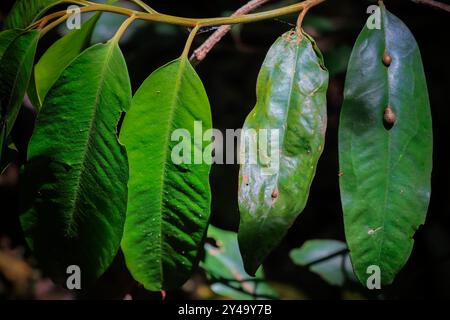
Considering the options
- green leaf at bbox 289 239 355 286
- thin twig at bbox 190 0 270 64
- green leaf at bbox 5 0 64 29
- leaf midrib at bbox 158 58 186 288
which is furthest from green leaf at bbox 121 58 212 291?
green leaf at bbox 289 239 355 286

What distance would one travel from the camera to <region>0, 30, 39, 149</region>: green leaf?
75 cm

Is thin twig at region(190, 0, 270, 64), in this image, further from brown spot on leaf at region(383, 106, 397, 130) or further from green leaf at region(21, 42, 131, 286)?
brown spot on leaf at region(383, 106, 397, 130)

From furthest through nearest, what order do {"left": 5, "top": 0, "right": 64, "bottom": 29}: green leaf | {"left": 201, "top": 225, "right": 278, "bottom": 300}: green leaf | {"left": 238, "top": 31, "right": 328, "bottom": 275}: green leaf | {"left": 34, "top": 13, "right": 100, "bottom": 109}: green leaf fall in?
1. {"left": 201, "top": 225, "right": 278, "bottom": 300}: green leaf
2. {"left": 34, "top": 13, "right": 100, "bottom": 109}: green leaf
3. {"left": 5, "top": 0, "right": 64, "bottom": 29}: green leaf
4. {"left": 238, "top": 31, "right": 328, "bottom": 275}: green leaf

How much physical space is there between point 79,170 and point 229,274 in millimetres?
814

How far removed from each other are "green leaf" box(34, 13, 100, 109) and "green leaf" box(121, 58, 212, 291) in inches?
10.6

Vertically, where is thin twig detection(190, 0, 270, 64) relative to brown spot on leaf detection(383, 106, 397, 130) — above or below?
above

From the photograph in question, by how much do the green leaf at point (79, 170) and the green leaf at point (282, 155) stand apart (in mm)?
193

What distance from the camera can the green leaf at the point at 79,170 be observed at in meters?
0.75

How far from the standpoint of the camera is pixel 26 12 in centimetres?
89

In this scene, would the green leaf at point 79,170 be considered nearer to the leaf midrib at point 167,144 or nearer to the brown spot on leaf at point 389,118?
the leaf midrib at point 167,144

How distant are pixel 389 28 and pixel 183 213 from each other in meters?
0.45

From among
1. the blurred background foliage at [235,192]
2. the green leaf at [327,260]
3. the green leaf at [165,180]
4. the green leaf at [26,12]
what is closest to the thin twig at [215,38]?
the green leaf at [165,180]
